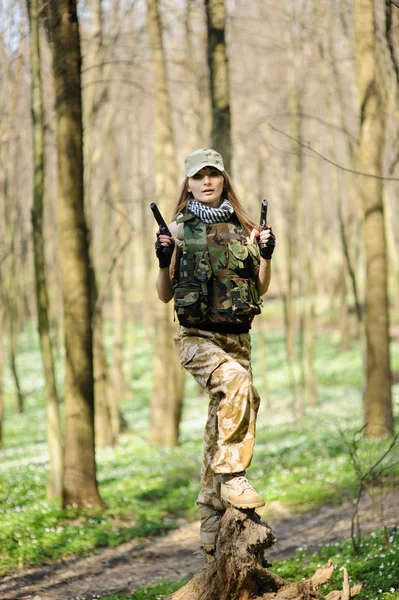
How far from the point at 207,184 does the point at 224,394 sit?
4.75ft

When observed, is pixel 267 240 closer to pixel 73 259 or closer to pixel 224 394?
pixel 224 394

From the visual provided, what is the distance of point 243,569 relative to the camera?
464 centimetres

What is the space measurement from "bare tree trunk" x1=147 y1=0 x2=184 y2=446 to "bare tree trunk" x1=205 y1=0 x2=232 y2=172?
3437 millimetres

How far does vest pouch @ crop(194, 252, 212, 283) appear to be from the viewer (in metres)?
4.85

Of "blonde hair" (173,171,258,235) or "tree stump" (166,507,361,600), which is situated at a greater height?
"blonde hair" (173,171,258,235)

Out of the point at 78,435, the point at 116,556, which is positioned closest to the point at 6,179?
the point at 78,435

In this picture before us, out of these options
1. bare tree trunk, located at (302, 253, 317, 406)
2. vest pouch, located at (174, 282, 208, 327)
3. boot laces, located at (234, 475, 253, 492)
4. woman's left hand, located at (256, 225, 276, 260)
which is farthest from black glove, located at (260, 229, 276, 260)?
bare tree trunk, located at (302, 253, 317, 406)

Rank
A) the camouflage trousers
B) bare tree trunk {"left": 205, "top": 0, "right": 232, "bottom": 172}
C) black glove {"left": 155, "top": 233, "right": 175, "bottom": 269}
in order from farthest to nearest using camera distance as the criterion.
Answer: bare tree trunk {"left": 205, "top": 0, "right": 232, "bottom": 172} < black glove {"left": 155, "top": 233, "right": 175, "bottom": 269} < the camouflage trousers

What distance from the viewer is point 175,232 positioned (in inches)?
198

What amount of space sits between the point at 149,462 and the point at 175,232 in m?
9.26

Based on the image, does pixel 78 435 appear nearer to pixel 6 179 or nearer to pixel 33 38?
pixel 33 38

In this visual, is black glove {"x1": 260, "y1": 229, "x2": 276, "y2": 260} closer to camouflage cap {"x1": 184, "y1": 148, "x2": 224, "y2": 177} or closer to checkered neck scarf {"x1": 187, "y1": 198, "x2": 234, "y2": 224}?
checkered neck scarf {"x1": 187, "y1": 198, "x2": 234, "y2": 224}

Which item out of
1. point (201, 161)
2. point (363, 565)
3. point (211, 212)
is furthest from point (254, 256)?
point (363, 565)

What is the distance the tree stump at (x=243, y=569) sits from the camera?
4656mm
